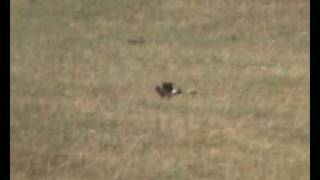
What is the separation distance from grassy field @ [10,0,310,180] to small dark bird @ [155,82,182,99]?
0.60 ft

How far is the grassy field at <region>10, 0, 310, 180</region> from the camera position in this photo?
8.68m

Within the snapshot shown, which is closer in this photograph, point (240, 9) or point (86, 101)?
point (86, 101)

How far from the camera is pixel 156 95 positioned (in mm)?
12055

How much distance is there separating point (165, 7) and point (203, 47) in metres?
5.40

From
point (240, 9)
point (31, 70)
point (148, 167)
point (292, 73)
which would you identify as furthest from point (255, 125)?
point (240, 9)

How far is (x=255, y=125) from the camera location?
10141 millimetres

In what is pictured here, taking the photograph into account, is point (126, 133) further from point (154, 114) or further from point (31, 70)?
point (31, 70)

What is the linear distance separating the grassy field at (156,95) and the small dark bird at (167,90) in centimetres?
18

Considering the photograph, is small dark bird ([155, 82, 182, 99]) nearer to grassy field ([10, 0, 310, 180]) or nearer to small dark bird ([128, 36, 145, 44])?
grassy field ([10, 0, 310, 180])

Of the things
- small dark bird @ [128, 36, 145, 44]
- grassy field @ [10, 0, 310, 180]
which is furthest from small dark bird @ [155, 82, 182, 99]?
small dark bird @ [128, 36, 145, 44]

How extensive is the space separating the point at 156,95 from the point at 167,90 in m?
0.24

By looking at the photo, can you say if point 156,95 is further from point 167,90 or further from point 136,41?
point 136,41

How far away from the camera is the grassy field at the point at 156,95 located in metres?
8.68

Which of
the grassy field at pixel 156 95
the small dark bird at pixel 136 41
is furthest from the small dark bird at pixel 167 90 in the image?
the small dark bird at pixel 136 41
